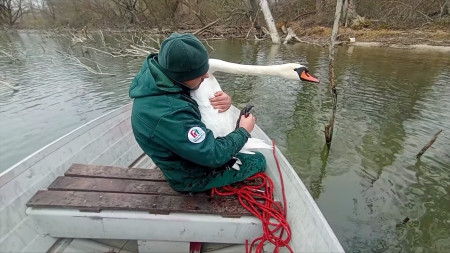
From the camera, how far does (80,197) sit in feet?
8.03

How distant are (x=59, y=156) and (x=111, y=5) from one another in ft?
129

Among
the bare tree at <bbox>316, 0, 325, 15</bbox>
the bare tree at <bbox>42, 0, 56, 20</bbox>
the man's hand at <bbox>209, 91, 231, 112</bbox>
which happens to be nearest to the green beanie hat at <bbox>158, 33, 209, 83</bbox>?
the man's hand at <bbox>209, 91, 231, 112</bbox>

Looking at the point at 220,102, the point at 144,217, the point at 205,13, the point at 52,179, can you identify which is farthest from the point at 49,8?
the point at 144,217

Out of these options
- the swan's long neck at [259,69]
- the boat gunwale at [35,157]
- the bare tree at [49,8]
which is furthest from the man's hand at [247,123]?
the bare tree at [49,8]

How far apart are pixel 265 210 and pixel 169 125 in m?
1.09

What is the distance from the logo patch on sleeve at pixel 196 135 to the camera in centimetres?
198

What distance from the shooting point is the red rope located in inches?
92.4

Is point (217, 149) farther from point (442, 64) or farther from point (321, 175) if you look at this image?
point (442, 64)

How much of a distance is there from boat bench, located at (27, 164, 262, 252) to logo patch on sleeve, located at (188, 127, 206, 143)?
70 cm

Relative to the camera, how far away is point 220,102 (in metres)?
2.53

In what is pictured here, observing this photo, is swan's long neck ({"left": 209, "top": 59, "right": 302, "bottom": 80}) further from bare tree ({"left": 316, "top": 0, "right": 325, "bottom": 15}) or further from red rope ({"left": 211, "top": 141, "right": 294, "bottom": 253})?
bare tree ({"left": 316, "top": 0, "right": 325, "bottom": 15})

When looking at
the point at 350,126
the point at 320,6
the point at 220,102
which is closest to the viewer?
the point at 220,102

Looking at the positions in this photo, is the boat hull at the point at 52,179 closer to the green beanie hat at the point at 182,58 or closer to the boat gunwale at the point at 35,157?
the boat gunwale at the point at 35,157

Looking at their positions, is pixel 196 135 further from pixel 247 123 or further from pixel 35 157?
pixel 35 157
